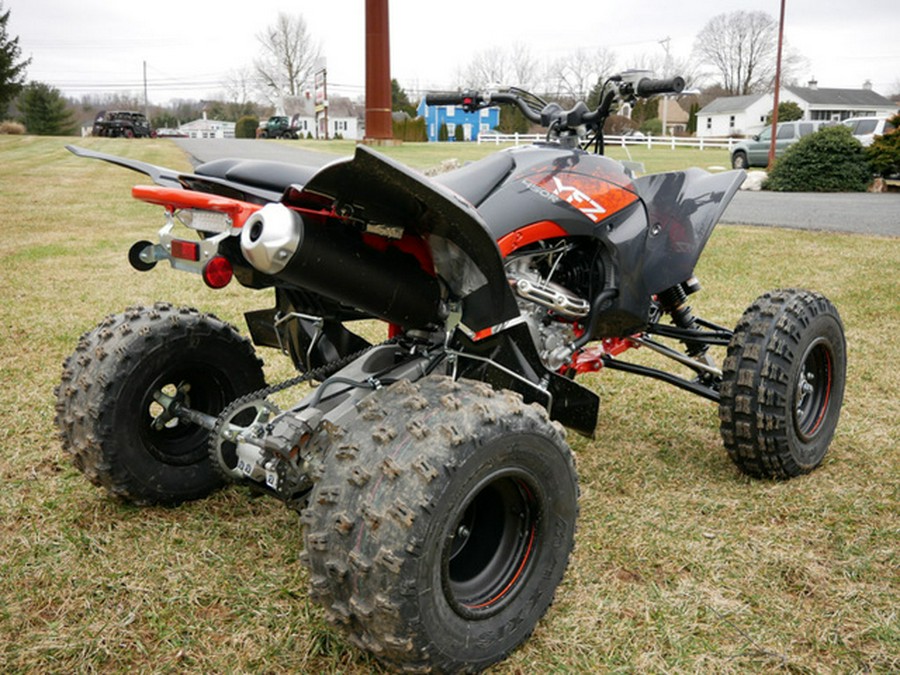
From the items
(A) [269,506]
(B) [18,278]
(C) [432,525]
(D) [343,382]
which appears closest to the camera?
(C) [432,525]

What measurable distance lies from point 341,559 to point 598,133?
2.25 m

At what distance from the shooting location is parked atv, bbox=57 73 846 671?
6.49 ft

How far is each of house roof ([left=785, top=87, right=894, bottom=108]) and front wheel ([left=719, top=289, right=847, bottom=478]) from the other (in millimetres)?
74030

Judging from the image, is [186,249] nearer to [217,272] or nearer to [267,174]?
[217,272]

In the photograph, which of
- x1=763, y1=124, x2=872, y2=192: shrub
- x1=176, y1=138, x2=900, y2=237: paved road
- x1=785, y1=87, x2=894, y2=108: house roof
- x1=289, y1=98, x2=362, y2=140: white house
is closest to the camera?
x1=176, y1=138, x2=900, y2=237: paved road

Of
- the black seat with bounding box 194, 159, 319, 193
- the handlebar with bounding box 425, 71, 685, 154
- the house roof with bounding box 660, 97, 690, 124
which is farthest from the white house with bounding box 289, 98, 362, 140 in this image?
the black seat with bounding box 194, 159, 319, 193

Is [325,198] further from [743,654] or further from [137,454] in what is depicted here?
[743,654]

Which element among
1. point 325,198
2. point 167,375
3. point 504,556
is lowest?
point 504,556

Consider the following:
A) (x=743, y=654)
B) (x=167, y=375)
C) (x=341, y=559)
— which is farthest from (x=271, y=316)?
(x=743, y=654)

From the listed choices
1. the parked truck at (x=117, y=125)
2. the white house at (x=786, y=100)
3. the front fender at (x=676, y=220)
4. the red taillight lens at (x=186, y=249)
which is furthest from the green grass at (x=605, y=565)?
the white house at (x=786, y=100)

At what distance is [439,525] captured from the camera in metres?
1.97

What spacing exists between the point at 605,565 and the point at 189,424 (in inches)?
67.2

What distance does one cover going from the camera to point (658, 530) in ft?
9.91

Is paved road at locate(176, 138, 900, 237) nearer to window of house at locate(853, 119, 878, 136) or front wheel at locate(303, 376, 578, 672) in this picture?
window of house at locate(853, 119, 878, 136)
